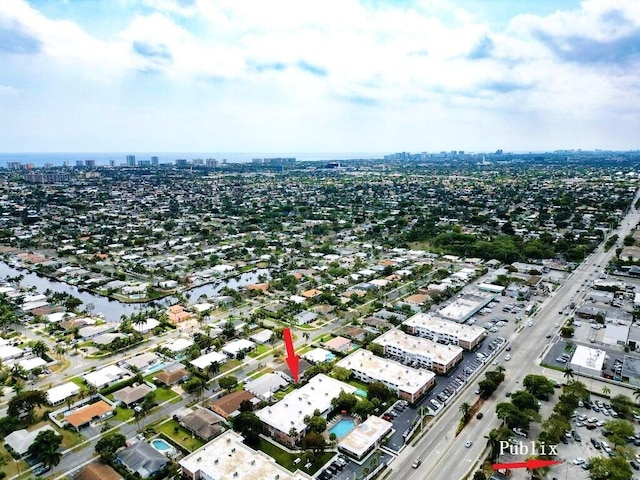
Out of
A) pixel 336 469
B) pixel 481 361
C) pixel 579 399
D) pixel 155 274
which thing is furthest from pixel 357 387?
pixel 155 274

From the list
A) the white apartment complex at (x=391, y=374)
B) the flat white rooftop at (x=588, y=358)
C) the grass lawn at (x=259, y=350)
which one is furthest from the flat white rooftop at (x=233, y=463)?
the flat white rooftop at (x=588, y=358)

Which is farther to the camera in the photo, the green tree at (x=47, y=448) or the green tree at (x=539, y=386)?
the green tree at (x=539, y=386)

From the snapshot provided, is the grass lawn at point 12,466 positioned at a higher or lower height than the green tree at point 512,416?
lower

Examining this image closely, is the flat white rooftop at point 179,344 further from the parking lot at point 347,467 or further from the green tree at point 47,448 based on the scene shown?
the parking lot at point 347,467

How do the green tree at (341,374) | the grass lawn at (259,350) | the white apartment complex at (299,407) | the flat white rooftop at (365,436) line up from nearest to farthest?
the flat white rooftop at (365,436)
the white apartment complex at (299,407)
the green tree at (341,374)
the grass lawn at (259,350)

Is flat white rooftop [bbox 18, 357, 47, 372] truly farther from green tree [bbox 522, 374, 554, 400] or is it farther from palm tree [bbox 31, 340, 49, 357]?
green tree [bbox 522, 374, 554, 400]

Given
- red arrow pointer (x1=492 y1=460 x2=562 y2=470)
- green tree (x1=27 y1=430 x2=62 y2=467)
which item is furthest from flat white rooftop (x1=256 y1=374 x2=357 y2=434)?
green tree (x1=27 y1=430 x2=62 y2=467)

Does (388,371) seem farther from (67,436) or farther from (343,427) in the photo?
(67,436)
